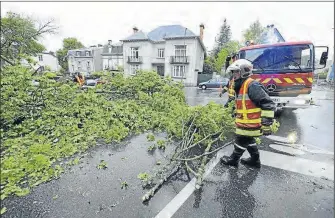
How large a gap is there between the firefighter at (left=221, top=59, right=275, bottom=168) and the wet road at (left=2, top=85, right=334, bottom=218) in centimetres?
58

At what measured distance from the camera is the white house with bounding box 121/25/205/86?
27.5 m

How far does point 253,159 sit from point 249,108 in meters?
1.01

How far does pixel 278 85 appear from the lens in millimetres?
6863

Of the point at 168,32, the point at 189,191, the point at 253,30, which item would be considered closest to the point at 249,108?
the point at 189,191

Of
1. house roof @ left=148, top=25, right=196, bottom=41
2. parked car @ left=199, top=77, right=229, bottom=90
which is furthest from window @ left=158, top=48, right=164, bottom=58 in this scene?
parked car @ left=199, top=77, right=229, bottom=90

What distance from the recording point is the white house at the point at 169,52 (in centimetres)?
2750

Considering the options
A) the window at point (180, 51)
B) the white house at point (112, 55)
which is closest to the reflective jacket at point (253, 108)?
the window at point (180, 51)

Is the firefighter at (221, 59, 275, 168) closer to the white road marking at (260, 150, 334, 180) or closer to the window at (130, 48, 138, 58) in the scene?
the white road marking at (260, 150, 334, 180)

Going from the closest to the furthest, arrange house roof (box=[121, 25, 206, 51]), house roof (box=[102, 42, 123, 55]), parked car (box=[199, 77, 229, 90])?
parked car (box=[199, 77, 229, 90]) < house roof (box=[121, 25, 206, 51]) < house roof (box=[102, 42, 123, 55])

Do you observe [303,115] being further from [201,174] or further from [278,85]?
[201,174]

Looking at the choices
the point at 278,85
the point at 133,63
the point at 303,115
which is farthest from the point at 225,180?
the point at 133,63

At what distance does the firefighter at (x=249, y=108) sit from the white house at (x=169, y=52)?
79.2 ft

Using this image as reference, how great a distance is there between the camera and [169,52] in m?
28.6

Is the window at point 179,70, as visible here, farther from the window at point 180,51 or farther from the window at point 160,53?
the window at point 160,53
